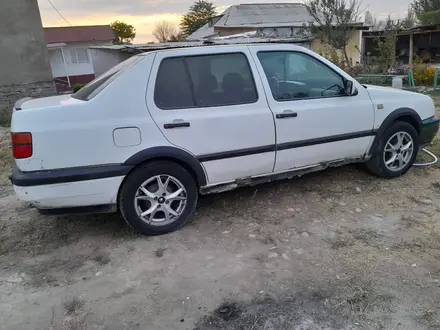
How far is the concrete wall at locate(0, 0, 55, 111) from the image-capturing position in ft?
39.5

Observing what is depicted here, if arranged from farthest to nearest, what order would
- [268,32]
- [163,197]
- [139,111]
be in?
[268,32] → [163,197] → [139,111]

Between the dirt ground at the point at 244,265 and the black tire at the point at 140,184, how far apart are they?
102mm

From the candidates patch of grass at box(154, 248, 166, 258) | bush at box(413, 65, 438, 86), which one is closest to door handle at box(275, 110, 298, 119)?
patch of grass at box(154, 248, 166, 258)

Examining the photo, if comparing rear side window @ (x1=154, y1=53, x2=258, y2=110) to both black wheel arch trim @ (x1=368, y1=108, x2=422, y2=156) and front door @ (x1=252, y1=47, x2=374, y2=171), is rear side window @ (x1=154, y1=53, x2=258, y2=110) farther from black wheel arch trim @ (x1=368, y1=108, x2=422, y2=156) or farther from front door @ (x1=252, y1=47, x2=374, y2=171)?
black wheel arch trim @ (x1=368, y1=108, x2=422, y2=156)

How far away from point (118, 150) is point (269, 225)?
162cm

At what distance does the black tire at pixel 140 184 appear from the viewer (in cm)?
339

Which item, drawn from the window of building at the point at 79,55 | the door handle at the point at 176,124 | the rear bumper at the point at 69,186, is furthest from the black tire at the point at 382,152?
the window of building at the point at 79,55

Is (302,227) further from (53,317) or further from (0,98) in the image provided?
(0,98)

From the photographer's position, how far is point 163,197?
3.56m

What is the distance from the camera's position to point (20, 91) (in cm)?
1258

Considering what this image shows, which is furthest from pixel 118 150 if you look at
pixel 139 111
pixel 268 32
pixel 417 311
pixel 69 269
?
pixel 268 32

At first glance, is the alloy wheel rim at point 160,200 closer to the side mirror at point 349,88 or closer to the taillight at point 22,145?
the taillight at point 22,145

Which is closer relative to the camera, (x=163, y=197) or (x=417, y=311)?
(x=417, y=311)

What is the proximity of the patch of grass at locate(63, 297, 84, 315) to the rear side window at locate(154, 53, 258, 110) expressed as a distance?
67.3 inches
